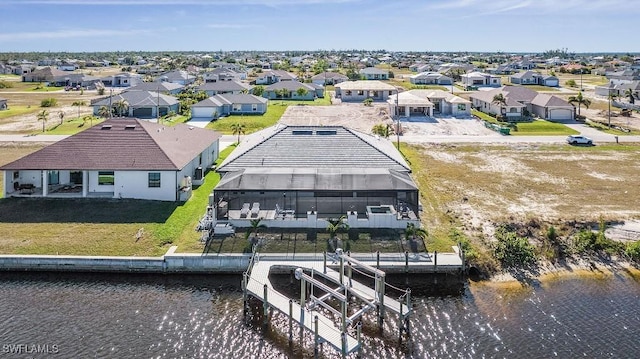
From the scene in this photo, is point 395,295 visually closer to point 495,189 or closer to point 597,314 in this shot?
point 597,314

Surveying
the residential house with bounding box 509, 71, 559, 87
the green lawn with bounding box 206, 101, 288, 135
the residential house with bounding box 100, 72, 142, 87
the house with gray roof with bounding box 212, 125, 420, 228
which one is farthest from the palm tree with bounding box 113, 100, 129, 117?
the residential house with bounding box 509, 71, 559, 87

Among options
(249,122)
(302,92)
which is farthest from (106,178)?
(302,92)

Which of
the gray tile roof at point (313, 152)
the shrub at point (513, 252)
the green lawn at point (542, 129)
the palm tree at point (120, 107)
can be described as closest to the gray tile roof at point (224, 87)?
the palm tree at point (120, 107)

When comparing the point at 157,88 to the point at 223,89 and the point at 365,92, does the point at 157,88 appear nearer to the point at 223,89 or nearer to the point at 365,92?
the point at 223,89

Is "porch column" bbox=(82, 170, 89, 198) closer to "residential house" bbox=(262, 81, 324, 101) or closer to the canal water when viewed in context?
the canal water

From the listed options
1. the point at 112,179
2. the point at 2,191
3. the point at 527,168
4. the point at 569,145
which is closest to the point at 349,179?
the point at 112,179

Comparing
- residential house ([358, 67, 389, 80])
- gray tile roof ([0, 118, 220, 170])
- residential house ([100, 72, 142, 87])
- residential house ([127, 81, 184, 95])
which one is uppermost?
residential house ([358, 67, 389, 80])

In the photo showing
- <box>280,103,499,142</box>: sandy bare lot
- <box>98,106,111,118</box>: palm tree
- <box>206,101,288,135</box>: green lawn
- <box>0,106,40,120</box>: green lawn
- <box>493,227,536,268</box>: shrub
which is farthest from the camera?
<box>0,106,40,120</box>: green lawn
